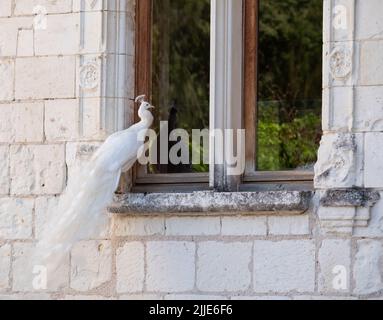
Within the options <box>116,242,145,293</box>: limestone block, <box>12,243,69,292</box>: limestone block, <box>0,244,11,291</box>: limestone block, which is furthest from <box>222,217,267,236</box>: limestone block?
<box>0,244,11,291</box>: limestone block

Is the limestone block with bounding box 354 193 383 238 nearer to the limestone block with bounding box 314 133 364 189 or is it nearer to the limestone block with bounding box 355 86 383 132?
the limestone block with bounding box 314 133 364 189

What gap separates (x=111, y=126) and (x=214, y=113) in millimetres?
602

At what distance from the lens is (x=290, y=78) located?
37.0 feet

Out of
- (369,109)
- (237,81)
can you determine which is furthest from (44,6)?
(369,109)

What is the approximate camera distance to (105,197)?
787 centimetres

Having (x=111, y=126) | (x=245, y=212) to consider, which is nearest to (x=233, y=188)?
(x=245, y=212)

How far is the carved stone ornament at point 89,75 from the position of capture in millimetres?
8172

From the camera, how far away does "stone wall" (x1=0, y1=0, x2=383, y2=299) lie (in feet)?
24.6

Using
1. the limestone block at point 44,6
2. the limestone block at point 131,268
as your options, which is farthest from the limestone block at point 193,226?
the limestone block at point 44,6

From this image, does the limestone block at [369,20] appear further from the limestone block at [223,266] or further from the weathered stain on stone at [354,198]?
the limestone block at [223,266]

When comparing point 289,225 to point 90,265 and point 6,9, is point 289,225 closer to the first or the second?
point 90,265

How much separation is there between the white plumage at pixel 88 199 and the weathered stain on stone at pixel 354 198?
46.5 inches

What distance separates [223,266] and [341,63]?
1.27 metres

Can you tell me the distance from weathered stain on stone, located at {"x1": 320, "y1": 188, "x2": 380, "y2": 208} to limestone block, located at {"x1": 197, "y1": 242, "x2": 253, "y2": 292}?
22.5 inches
